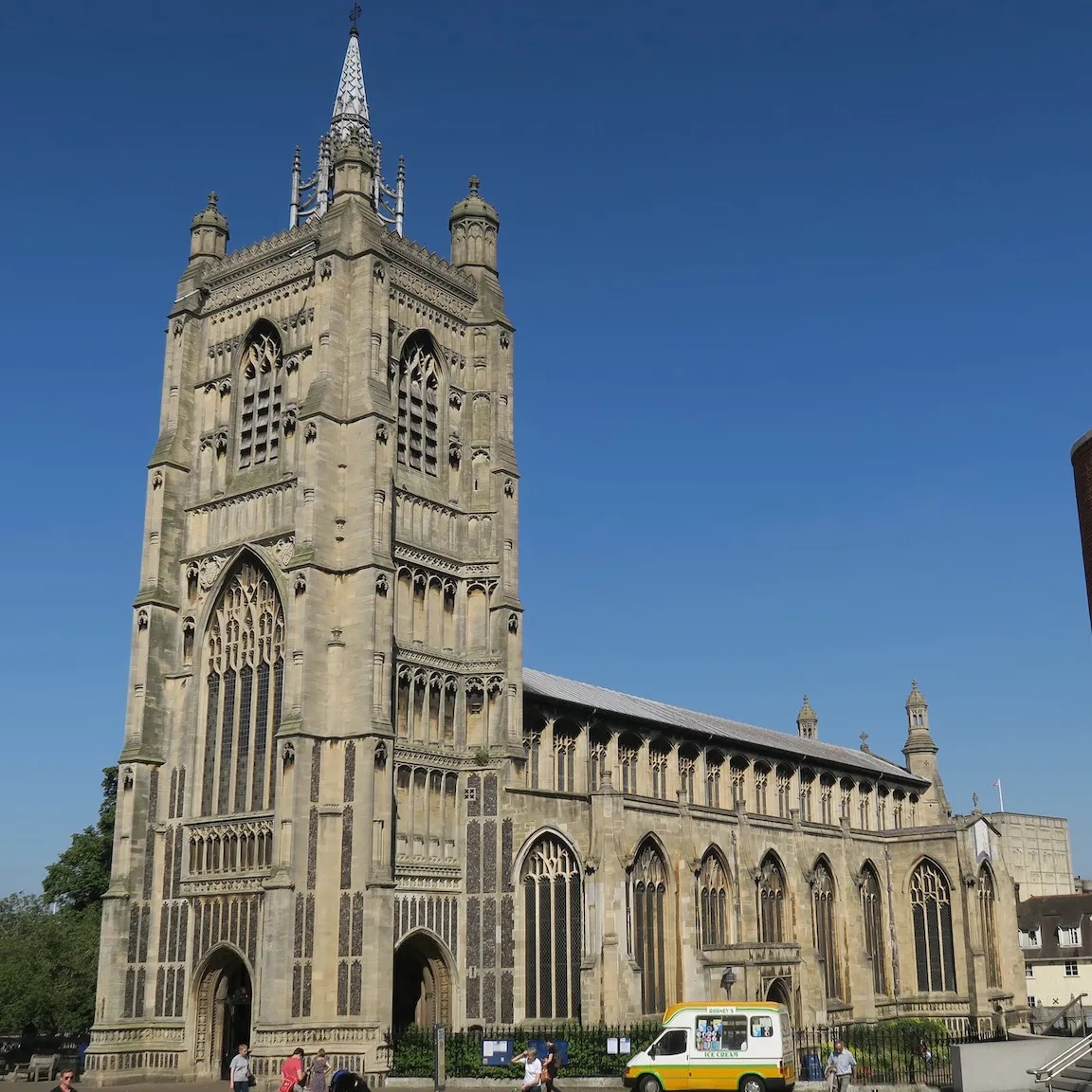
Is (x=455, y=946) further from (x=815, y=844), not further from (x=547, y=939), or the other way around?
(x=815, y=844)

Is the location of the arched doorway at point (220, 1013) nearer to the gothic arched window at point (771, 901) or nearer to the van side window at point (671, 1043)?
the van side window at point (671, 1043)

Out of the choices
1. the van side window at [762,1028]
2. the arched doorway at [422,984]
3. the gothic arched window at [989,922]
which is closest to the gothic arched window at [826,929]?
the gothic arched window at [989,922]

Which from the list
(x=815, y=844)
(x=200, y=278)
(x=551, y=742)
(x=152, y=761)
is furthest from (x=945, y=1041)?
(x=200, y=278)

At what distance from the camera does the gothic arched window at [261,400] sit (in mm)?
50094

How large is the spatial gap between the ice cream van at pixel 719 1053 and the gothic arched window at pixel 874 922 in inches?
1189

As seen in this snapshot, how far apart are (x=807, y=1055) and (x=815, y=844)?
66.2ft

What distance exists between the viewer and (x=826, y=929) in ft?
198

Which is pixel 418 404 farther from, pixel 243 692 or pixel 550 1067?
pixel 550 1067

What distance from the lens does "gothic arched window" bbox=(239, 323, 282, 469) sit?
50094 millimetres

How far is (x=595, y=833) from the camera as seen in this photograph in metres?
46.9

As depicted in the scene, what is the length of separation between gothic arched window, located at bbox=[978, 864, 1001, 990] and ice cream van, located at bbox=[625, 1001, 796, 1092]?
107ft

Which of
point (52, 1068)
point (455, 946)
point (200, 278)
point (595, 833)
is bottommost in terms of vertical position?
point (52, 1068)

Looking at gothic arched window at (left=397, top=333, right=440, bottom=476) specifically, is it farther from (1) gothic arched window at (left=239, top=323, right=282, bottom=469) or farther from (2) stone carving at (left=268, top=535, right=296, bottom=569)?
(2) stone carving at (left=268, top=535, right=296, bottom=569)

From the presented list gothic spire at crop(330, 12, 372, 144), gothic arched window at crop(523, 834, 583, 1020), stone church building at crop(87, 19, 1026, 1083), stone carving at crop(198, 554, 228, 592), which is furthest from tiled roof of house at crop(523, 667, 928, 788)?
gothic spire at crop(330, 12, 372, 144)
